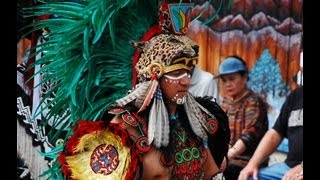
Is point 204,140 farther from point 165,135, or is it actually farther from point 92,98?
Result: point 92,98

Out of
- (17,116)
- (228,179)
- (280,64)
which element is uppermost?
(280,64)

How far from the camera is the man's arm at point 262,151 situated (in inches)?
187

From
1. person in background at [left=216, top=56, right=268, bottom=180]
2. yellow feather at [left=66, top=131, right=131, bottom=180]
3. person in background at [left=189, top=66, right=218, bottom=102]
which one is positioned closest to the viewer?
yellow feather at [left=66, top=131, right=131, bottom=180]

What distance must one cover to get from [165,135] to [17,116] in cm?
113

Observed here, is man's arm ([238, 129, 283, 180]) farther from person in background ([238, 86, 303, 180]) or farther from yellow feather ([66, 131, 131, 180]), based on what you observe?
yellow feather ([66, 131, 131, 180])

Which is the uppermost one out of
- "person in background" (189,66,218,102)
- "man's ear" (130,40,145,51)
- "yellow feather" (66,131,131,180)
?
"man's ear" (130,40,145,51)

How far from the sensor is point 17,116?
5.45 m

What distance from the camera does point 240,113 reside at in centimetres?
485

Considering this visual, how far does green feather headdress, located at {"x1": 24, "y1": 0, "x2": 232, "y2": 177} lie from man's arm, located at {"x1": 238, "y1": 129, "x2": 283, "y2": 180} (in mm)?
789

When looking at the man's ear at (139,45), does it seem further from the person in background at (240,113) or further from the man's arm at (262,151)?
the man's arm at (262,151)

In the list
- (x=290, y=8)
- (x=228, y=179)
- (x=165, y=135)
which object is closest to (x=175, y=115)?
(x=165, y=135)

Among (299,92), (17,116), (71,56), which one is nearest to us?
(299,92)

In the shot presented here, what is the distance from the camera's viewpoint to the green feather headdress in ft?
16.3

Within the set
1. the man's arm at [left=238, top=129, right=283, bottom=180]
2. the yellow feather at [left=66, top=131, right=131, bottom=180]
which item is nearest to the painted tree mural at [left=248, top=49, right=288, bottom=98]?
the man's arm at [left=238, top=129, right=283, bottom=180]
